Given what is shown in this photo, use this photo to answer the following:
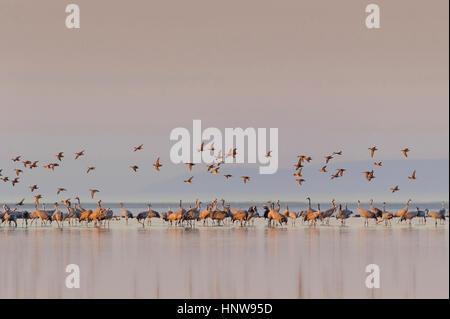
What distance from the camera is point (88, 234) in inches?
1337

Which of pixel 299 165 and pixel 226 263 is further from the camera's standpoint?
pixel 299 165

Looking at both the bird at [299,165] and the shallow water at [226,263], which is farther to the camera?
the bird at [299,165]

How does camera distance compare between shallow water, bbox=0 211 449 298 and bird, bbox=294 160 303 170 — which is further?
bird, bbox=294 160 303 170

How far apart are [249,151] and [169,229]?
479 centimetres

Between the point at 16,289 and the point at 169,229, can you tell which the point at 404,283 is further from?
the point at 169,229

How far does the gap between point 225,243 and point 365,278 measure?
9021 mm

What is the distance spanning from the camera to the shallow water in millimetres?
19344

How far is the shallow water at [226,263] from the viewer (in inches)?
762

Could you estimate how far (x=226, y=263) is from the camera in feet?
77.0

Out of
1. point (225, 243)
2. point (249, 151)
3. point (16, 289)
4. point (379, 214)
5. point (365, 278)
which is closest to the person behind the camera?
point (16, 289)
